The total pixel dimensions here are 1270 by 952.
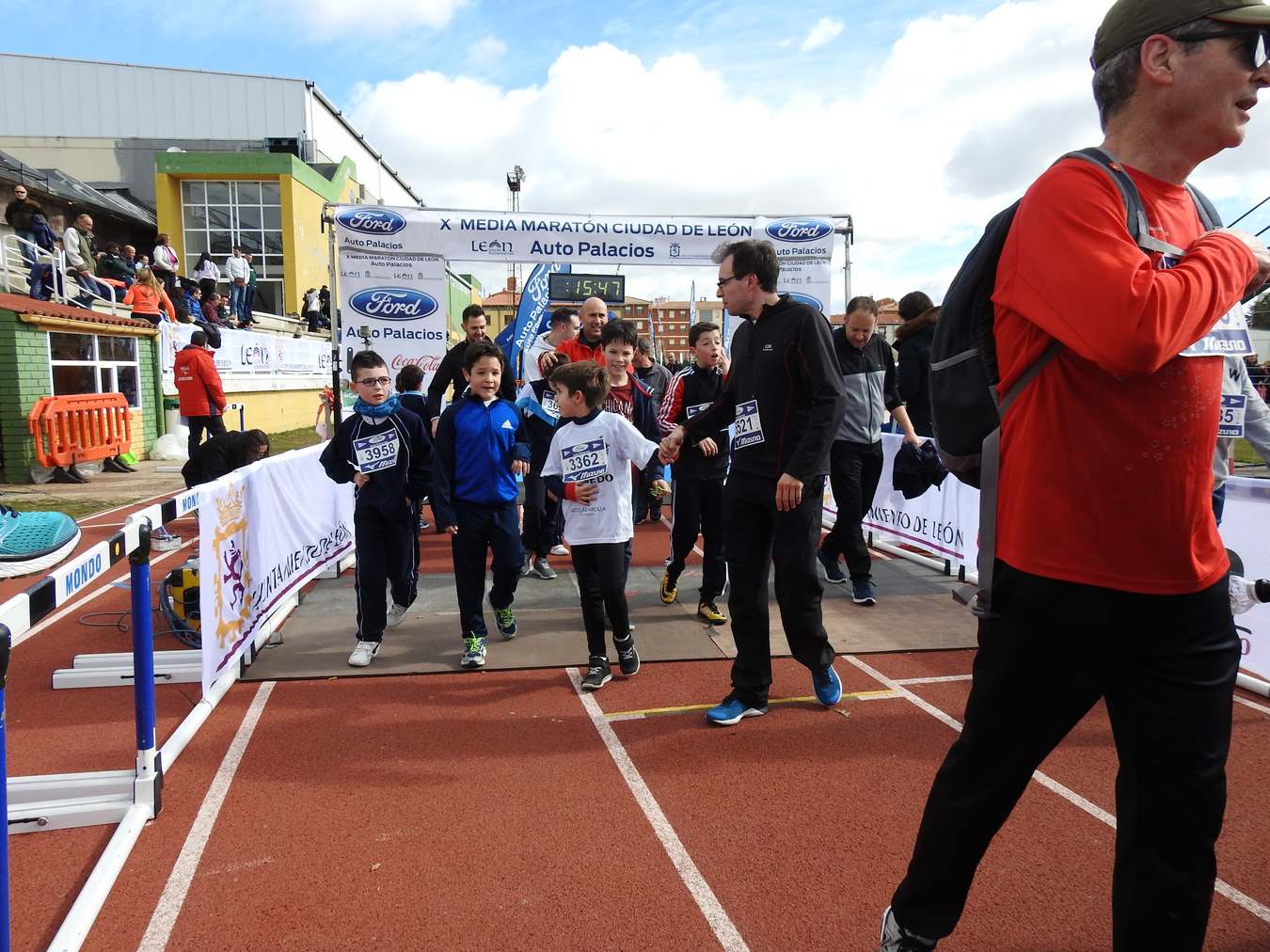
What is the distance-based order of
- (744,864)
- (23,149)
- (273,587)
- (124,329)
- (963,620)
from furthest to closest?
1. (23,149)
2. (124,329)
3. (963,620)
4. (273,587)
5. (744,864)

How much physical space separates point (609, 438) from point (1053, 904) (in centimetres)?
301

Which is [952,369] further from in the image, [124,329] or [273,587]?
[124,329]

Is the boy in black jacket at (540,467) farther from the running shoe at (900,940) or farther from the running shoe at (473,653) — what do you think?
the running shoe at (900,940)

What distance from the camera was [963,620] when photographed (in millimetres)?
5691

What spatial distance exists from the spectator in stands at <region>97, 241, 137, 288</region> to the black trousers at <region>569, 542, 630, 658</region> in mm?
17905

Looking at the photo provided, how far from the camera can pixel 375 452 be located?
16.4ft

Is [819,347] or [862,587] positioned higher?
[819,347]

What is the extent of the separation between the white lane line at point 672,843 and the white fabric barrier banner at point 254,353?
549 inches

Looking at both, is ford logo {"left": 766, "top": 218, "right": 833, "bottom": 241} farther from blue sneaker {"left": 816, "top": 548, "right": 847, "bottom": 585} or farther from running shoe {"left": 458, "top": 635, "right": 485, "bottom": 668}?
running shoe {"left": 458, "top": 635, "right": 485, "bottom": 668}

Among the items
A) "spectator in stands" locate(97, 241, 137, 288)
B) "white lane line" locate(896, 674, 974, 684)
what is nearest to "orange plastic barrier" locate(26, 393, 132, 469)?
"spectator in stands" locate(97, 241, 137, 288)

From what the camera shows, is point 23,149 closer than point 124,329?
No

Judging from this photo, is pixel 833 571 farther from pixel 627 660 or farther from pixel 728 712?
pixel 728 712

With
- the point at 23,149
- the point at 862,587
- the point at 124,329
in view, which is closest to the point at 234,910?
the point at 862,587

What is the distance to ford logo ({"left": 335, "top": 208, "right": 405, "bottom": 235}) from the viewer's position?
8.64 m
